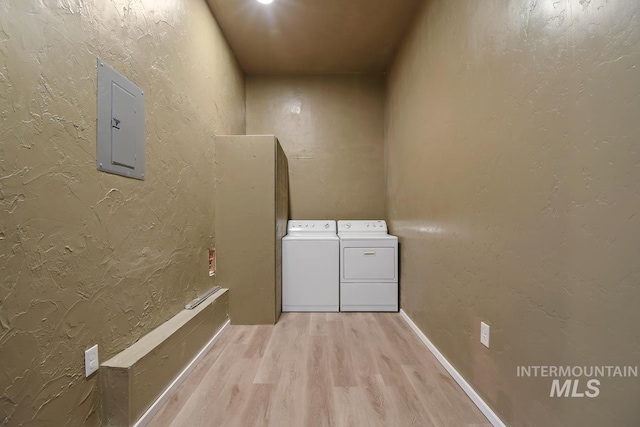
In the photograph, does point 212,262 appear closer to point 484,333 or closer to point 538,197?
point 484,333

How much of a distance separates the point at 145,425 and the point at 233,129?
2460mm

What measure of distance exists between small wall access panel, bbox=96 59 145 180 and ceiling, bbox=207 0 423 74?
1.39 m

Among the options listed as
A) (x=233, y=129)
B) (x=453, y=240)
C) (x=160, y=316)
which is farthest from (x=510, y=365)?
(x=233, y=129)

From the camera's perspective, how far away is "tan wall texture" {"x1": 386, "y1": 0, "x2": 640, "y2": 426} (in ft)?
2.41

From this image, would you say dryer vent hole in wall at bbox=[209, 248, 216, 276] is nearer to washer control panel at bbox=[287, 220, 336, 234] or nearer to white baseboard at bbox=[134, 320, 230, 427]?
white baseboard at bbox=[134, 320, 230, 427]

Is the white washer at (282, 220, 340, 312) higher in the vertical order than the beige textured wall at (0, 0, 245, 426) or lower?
lower

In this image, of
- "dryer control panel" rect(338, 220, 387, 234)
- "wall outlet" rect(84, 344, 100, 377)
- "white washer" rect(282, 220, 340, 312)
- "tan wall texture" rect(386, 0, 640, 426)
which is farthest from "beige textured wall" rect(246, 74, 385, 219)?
"wall outlet" rect(84, 344, 100, 377)

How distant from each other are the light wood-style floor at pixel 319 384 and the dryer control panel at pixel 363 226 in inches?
47.7

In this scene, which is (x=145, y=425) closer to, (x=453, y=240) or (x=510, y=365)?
(x=510, y=365)

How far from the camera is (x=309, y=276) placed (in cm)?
262

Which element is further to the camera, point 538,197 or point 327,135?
point 327,135

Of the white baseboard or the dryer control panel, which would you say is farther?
the dryer control panel

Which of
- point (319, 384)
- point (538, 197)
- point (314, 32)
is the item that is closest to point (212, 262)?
point (319, 384)

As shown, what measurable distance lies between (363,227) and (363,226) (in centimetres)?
1
